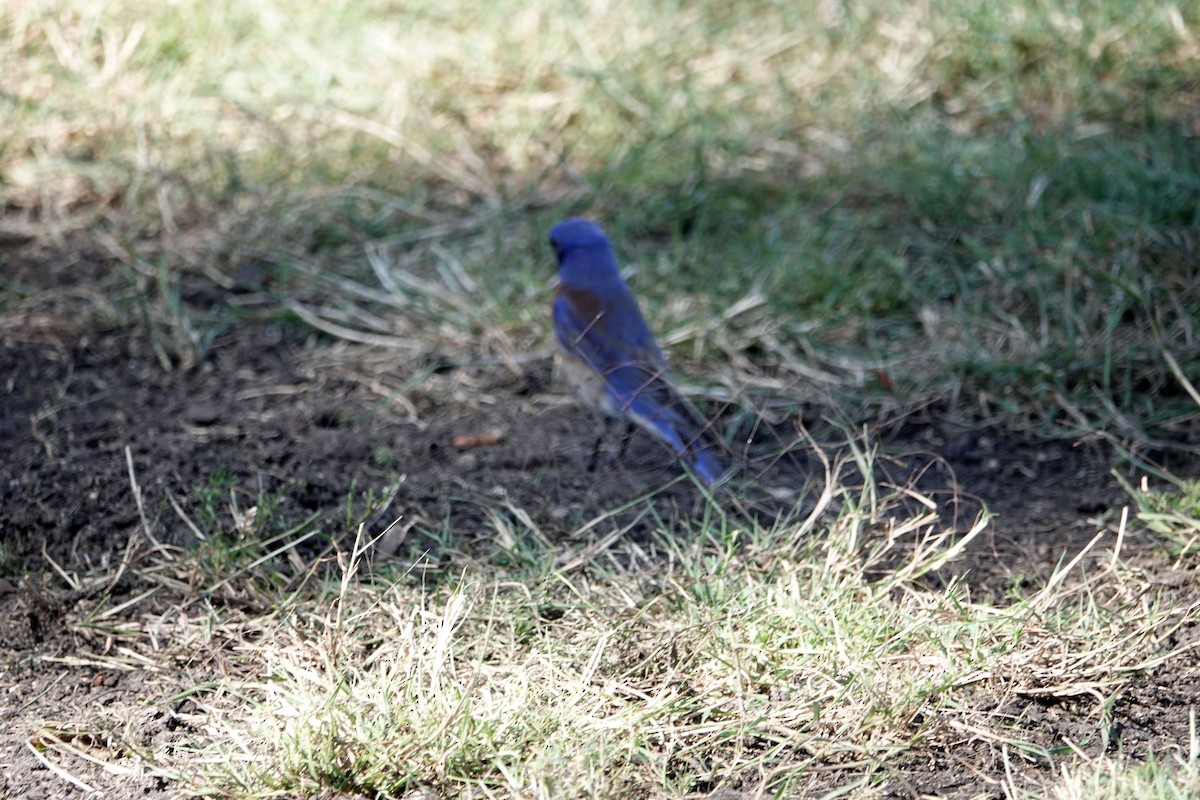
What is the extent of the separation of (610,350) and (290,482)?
35.8 inches

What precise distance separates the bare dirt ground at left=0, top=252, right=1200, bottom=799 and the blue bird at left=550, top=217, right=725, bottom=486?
0.14 m

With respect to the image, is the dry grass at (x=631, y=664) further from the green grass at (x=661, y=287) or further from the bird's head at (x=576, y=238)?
the bird's head at (x=576, y=238)

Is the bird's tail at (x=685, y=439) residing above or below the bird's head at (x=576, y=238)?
below

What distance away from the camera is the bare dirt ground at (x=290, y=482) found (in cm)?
236

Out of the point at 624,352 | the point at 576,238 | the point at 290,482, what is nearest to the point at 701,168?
the point at 576,238

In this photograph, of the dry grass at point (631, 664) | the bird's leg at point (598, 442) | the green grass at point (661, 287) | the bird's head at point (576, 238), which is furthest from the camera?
the bird's head at point (576, 238)

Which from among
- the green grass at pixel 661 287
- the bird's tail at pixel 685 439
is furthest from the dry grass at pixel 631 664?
the bird's tail at pixel 685 439

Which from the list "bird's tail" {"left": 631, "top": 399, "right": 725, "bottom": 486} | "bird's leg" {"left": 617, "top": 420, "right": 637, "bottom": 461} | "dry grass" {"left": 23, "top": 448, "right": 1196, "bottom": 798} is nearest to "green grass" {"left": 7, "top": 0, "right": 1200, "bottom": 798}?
"dry grass" {"left": 23, "top": 448, "right": 1196, "bottom": 798}

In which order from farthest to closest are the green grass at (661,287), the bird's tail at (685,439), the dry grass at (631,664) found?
1. the bird's tail at (685,439)
2. the green grass at (661,287)
3. the dry grass at (631,664)

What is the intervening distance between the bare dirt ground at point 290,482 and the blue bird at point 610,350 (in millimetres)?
137

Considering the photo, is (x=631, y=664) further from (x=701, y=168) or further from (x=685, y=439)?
(x=701, y=168)

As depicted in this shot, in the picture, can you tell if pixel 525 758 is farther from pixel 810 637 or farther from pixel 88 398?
pixel 88 398

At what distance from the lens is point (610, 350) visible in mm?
3475

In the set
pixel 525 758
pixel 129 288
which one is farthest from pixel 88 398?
pixel 525 758
